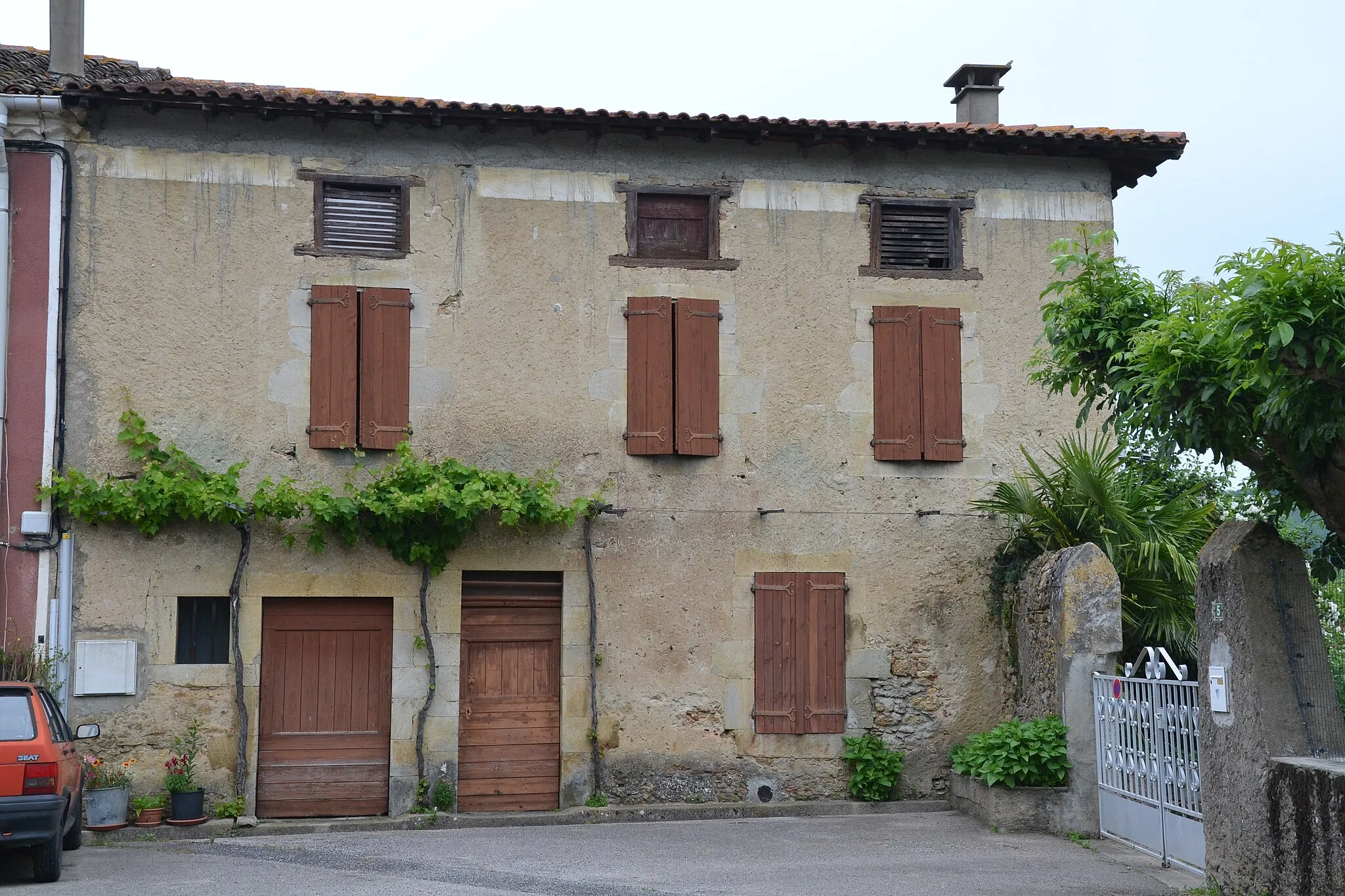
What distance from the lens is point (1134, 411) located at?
287 inches

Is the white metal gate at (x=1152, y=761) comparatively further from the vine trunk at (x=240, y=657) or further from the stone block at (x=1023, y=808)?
the vine trunk at (x=240, y=657)

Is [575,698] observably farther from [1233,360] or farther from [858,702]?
[1233,360]

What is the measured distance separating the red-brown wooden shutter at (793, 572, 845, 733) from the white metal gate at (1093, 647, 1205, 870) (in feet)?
7.42

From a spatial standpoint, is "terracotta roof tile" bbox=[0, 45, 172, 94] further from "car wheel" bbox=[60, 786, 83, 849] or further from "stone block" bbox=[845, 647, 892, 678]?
"stone block" bbox=[845, 647, 892, 678]

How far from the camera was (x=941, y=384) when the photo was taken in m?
11.7

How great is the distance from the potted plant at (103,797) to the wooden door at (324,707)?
102 cm

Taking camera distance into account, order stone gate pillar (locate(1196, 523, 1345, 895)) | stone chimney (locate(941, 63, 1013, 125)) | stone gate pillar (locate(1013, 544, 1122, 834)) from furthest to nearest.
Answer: stone chimney (locate(941, 63, 1013, 125)) < stone gate pillar (locate(1013, 544, 1122, 834)) < stone gate pillar (locate(1196, 523, 1345, 895))

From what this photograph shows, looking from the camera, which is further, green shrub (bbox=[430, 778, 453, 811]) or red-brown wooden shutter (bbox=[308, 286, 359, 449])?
red-brown wooden shutter (bbox=[308, 286, 359, 449])

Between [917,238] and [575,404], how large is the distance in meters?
3.46

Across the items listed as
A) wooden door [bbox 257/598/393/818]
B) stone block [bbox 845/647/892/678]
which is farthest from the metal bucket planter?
stone block [bbox 845/647/892/678]

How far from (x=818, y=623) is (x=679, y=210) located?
3800 millimetres

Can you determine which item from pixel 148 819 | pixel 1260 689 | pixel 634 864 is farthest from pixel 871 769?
pixel 148 819

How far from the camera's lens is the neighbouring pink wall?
10.3 metres

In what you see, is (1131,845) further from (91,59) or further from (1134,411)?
(91,59)
